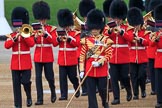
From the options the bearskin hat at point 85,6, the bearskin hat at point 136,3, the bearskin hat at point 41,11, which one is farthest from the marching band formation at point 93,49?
the bearskin hat at point 136,3

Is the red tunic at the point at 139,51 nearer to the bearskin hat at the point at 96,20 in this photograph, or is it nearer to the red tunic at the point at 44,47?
the red tunic at the point at 44,47

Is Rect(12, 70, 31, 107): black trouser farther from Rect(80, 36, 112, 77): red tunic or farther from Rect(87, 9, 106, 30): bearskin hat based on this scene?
Rect(87, 9, 106, 30): bearskin hat

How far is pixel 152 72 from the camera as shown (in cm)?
1451

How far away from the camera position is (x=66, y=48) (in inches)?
550

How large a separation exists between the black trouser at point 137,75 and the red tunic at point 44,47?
1635 mm

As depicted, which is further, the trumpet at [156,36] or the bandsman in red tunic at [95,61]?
the trumpet at [156,36]

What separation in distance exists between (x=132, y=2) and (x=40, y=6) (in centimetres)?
270

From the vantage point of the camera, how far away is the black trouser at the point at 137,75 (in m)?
14.2

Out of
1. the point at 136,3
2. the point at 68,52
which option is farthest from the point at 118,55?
the point at 136,3

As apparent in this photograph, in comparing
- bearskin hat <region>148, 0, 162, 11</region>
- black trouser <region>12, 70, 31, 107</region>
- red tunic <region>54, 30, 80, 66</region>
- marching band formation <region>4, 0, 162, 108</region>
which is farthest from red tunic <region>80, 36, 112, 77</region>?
bearskin hat <region>148, 0, 162, 11</region>

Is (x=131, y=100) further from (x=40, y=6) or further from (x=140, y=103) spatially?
(x=40, y=6)

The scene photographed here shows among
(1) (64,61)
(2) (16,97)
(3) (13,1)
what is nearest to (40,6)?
(1) (64,61)

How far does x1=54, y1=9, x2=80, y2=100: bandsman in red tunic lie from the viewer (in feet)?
45.3

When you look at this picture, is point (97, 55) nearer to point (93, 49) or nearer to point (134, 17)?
point (93, 49)
